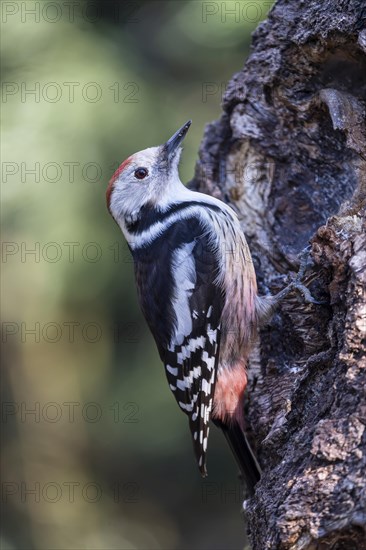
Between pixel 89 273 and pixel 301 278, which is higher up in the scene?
pixel 301 278

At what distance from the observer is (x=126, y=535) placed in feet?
20.5

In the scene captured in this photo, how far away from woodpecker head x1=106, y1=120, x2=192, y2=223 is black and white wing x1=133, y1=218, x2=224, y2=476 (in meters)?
0.29

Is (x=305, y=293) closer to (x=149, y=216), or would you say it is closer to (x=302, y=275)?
(x=302, y=275)

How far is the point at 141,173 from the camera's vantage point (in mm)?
4074

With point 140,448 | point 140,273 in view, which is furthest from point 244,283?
point 140,448

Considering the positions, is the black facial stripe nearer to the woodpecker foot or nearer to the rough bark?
the rough bark

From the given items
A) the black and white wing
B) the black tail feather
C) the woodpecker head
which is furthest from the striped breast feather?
the woodpecker head

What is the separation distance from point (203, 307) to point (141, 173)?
84 cm

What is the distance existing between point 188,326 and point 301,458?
1.22 m

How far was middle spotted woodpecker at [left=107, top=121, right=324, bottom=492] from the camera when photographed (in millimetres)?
3701

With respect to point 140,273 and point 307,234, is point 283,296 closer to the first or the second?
point 307,234

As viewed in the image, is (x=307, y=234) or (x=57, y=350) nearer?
(x=307, y=234)

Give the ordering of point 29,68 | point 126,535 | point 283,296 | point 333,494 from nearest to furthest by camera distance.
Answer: point 333,494
point 283,296
point 29,68
point 126,535

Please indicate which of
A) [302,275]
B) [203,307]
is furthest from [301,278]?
[203,307]
